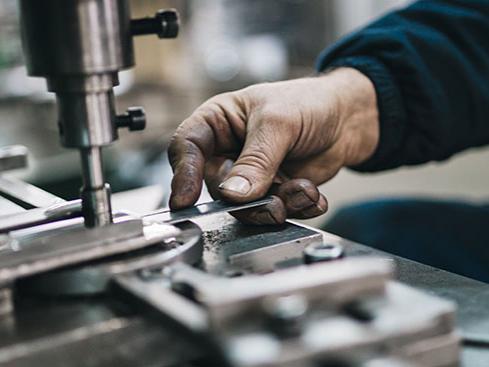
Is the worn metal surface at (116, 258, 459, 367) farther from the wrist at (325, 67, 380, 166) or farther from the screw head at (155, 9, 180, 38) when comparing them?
the wrist at (325, 67, 380, 166)

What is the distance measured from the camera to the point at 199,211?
75 centimetres

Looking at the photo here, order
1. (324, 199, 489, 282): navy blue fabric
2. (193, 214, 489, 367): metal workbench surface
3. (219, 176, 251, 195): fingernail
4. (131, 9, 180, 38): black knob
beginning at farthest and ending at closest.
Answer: (324, 199, 489, 282): navy blue fabric
(219, 176, 251, 195): fingernail
(131, 9, 180, 38): black knob
(193, 214, 489, 367): metal workbench surface

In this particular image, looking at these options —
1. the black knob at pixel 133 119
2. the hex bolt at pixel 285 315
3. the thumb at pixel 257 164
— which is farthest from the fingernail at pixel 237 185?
the hex bolt at pixel 285 315

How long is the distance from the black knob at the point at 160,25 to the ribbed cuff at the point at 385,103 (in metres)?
0.49

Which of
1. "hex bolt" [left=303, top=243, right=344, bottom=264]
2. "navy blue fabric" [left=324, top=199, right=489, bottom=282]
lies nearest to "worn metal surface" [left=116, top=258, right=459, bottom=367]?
"hex bolt" [left=303, top=243, right=344, bottom=264]

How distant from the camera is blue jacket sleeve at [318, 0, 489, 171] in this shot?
3.64ft

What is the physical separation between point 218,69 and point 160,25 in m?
2.52

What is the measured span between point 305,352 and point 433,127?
787 millimetres

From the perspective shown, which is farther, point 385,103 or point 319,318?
point 385,103

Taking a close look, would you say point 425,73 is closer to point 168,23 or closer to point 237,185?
point 237,185

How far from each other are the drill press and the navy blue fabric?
718 millimetres

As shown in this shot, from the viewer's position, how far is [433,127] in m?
1.15

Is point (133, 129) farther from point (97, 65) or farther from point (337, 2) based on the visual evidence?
point (337, 2)

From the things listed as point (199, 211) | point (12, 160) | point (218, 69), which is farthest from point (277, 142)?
point (218, 69)
